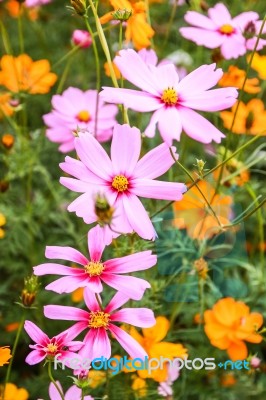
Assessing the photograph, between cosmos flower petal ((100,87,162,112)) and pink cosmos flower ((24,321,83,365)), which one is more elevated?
cosmos flower petal ((100,87,162,112))

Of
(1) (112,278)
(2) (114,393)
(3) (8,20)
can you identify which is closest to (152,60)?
(1) (112,278)

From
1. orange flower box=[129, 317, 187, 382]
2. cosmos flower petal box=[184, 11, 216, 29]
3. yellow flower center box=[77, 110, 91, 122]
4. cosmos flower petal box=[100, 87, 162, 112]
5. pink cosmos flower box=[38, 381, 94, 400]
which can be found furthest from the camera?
yellow flower center box=[77, 110, 91, 122]

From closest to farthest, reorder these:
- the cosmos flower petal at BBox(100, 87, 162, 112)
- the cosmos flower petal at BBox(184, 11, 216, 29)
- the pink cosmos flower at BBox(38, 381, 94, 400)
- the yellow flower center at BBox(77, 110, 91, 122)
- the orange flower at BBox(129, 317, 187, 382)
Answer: the cosmos flower petal at BBox(100, 87, 162, 112), the pink cosmos flower at BBox(38, 381, 94, 400), the orange flower at BBox(129, 317, 187, 382), the cosmos flower petal at BBox(184, 11, 216, 29), the yellow flower center at BBox(77, 110, 91, 122)

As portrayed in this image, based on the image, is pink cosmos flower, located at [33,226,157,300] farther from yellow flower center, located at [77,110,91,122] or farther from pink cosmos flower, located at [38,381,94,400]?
yellow flower center, located at [77,110,91,122]

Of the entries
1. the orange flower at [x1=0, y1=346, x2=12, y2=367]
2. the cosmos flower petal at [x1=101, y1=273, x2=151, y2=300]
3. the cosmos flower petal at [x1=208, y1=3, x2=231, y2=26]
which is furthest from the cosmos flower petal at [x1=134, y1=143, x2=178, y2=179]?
the cosmos flower petal at [x1=208, y1=3, x2=231, y2=26]

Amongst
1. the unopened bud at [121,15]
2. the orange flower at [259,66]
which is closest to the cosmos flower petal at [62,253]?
the unopened bud at [121,15]

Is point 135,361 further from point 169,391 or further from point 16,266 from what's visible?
point 16,266

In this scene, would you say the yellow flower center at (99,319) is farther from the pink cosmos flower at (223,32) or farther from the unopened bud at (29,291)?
the pink cosmos flower at (223,32)

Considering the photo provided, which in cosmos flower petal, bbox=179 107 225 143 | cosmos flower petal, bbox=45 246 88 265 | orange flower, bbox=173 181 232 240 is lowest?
cosmos flower petal, bbox=45 246 88 265
